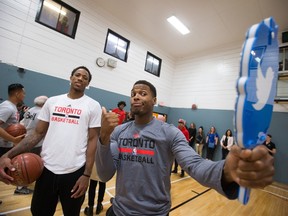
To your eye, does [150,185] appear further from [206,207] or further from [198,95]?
[198,95]

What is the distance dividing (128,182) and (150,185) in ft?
0.50

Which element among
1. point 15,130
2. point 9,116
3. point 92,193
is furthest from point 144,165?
point 9,116

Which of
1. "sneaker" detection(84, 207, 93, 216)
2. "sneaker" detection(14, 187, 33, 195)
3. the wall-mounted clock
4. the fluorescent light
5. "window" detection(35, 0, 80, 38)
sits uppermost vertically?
the fluorescent light

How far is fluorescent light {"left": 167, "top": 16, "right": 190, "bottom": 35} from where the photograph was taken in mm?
6457

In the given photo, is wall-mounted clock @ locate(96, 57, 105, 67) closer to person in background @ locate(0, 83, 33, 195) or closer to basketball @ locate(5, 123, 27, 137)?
person in background @ locate(0, 83, 33, 195)

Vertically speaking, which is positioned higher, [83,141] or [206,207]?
[83,141]

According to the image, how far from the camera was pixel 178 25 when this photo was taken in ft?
22.2

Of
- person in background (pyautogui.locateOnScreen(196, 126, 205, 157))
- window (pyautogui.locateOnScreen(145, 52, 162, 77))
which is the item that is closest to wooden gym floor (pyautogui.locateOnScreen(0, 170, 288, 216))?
person in background (pyautogui.locateOnScreen(196, 126, 205, 157))

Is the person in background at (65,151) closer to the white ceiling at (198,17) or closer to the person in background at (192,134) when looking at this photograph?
the white ceiling at (198,17)

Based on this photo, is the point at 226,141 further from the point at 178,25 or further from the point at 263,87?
the point at 263,87

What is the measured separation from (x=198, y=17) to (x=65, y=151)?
6548mm

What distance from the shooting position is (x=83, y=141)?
162 cm

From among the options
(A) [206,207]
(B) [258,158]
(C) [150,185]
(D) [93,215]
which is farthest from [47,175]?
(A) [206,207]

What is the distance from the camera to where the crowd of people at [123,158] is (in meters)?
0.67
